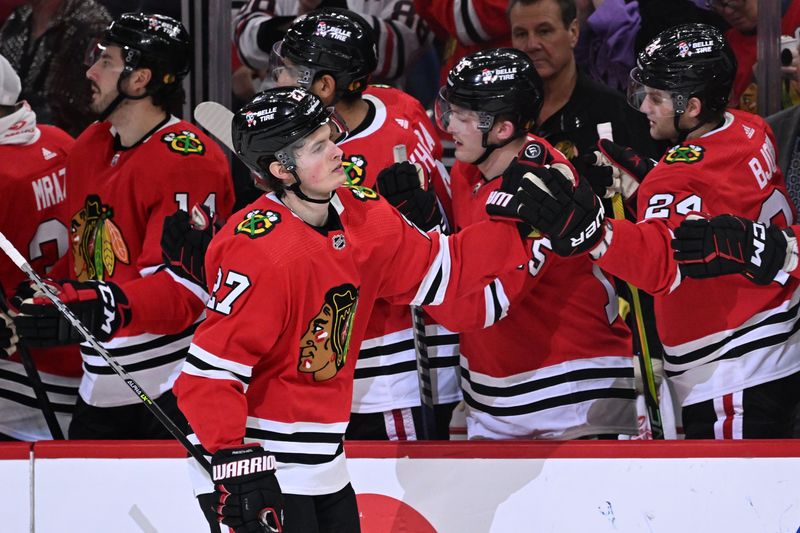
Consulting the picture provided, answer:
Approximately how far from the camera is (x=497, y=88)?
118 inches

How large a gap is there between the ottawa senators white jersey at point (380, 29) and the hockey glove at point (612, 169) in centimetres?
98

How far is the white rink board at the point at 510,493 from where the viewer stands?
2812 millimetres

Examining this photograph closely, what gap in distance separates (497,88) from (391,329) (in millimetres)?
684

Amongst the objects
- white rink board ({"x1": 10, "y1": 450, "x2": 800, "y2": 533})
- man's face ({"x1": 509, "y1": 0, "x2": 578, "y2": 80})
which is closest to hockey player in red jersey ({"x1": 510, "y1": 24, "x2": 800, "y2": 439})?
white rink board ({"x1": 10, "y1": 450, "x2": 800, "y2": 533})

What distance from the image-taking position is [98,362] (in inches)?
129

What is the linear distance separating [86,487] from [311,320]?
2.96ft

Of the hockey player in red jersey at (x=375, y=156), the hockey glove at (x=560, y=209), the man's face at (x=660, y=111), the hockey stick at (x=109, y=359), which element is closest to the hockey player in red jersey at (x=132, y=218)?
the hockey stick at (x=109, y=359)

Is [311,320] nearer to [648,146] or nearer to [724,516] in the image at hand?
[724,516]

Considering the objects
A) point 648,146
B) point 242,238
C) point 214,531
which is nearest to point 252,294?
point 242,238

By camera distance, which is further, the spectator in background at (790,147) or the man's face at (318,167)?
the spectator in background at (790,147)

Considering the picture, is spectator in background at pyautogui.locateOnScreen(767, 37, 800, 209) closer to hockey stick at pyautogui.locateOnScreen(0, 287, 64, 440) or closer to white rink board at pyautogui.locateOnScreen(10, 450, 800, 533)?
white rink board at pyautogui.locateOnScreen(10, 450, 800, 533)

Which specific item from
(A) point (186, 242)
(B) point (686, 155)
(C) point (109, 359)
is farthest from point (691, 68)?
(C) point (109, 359)

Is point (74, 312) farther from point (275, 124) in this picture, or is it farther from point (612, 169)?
point (612, 169)

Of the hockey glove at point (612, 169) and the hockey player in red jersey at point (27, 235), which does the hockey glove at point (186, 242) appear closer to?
the hockey player in red jersey at point (27, 235)
